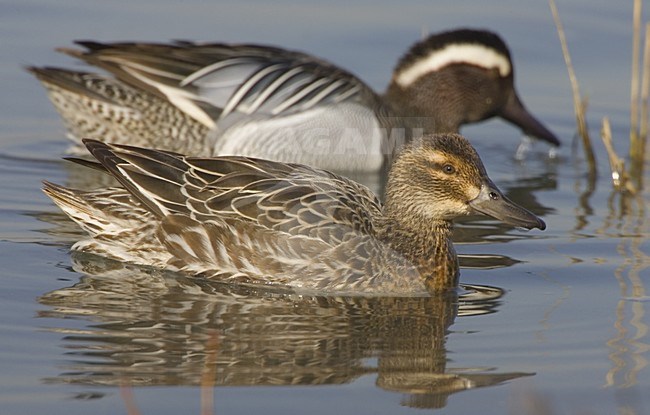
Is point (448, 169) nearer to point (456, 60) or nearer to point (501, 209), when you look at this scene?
point (501, 209)

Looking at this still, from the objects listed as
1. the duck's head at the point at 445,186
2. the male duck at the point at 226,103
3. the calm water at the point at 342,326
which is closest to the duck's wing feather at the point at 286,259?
the calm water at the point at 342,326

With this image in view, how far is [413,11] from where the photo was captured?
42.7ft

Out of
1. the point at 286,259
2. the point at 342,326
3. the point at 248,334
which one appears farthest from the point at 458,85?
the point at 248,334

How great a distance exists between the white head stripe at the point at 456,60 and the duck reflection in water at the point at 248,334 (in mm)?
3661

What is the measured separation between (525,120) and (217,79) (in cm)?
254

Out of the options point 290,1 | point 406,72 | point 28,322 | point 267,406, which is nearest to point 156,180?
point 28,322

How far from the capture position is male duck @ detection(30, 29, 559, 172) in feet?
33.6

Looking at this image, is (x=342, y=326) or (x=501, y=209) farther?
(x=501, y=209)

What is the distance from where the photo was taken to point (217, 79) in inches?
405

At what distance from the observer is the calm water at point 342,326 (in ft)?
18.8

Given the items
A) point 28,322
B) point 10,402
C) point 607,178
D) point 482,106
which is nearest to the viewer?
point 10,402

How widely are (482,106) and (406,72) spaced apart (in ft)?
2.34

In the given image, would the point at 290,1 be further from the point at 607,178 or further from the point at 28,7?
the point at 607,178

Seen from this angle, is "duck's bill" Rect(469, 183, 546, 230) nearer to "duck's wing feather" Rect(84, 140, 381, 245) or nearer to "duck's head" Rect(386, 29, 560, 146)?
"duck's wing feather" Rect(84, 140, 381, 245)
